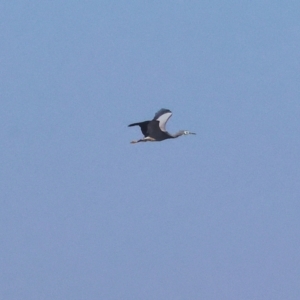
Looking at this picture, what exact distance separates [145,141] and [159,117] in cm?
165

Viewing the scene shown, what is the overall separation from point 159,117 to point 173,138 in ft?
8.05

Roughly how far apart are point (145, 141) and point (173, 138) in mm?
2160

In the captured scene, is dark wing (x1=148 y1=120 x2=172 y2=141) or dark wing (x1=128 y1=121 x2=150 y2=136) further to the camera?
dark wing (x1=148 y1=120 x2=172 y2=141)

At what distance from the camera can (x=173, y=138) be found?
86.4m

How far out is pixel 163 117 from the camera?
84812 mm

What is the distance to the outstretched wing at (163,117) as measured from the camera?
84.4 m

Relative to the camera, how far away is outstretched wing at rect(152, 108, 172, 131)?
84.4 metres

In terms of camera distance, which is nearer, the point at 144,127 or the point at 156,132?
the point at 144,127

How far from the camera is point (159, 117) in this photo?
84.4 metres

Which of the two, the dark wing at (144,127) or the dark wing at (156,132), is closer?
the dark wing at (144,127)
